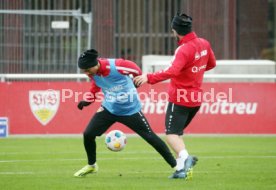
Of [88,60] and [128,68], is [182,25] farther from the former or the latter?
[88,60]

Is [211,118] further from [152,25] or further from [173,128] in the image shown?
[173,128]

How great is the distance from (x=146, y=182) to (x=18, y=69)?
1682 cm

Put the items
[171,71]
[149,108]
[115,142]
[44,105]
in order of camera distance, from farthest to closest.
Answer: [149,108], [44,105], [115,142], [171,71]

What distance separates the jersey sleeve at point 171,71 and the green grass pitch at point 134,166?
1.41 meters

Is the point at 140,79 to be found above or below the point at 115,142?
above

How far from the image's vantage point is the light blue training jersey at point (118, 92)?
13.5m

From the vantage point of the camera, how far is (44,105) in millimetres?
23609

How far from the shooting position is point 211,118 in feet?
78.8

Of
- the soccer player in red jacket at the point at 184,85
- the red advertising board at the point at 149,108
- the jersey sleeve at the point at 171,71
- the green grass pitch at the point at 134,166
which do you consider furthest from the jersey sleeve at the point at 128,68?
the red advertising board at the point at 149,108

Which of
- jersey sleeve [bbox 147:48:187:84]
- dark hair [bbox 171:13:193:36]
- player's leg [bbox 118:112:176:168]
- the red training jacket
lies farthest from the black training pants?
dark hair [bbox 171:13:193:36]

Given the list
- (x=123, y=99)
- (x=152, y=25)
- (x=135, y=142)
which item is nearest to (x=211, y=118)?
(x=135, y=142)

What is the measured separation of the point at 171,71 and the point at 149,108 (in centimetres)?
1117

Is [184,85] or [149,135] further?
[149,135]

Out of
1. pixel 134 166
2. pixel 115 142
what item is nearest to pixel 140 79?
pixel 115 142
